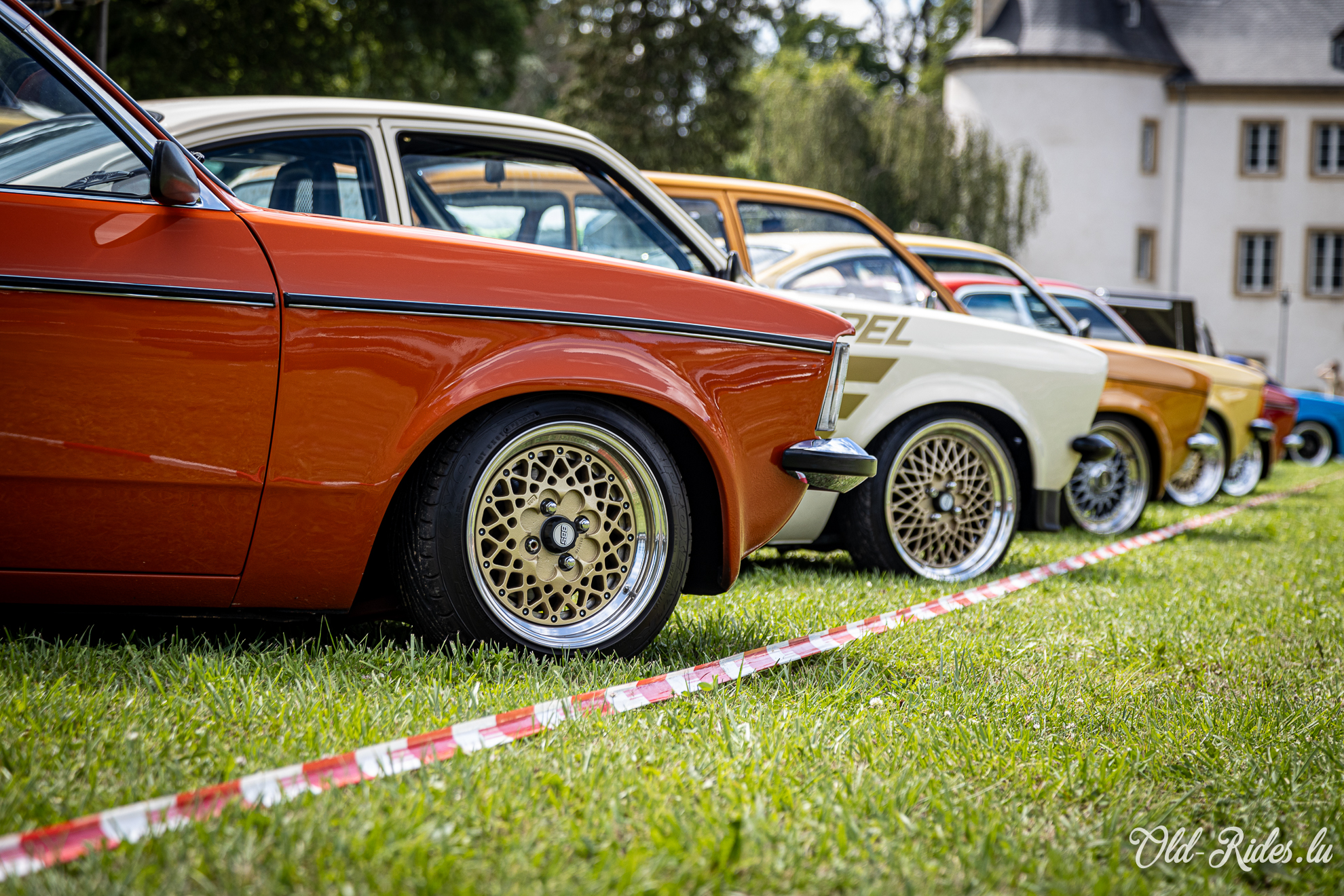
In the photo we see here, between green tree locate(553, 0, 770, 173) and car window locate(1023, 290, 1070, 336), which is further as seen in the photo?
green tree locate(553, 0, 770, 173)

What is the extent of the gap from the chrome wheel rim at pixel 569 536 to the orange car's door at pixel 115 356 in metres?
0.68

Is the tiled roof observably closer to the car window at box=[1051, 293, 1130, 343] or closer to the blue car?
the blue car

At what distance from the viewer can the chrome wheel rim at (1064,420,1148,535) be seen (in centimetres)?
774

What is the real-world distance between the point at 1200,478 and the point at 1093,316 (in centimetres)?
181

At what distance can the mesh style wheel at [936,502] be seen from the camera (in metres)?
5.28

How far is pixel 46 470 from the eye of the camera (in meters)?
2.85

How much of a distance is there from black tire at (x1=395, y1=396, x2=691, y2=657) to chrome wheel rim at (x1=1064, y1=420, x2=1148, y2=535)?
16.1 feet

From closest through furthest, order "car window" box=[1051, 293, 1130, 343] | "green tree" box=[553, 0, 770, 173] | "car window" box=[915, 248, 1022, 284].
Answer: "car window" box=[915, 248, 1022, 284] → "car window" box=[1051, 293, 1130, 343] → "green tree" box=[553, 0, 770, 173]

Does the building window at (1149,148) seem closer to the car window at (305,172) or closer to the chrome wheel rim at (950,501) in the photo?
the chrome wheel rim at (950,501)

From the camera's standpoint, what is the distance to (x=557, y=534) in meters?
3.43

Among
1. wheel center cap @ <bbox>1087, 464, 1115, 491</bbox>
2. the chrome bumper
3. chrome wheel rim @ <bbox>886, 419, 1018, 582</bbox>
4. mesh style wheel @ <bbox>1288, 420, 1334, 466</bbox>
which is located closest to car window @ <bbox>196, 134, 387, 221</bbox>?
the chrome bumper

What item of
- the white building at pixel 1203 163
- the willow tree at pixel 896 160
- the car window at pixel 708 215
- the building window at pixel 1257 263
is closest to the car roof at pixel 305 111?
the car window at pixel 708 215

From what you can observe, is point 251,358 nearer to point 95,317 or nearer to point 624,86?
point 95,317

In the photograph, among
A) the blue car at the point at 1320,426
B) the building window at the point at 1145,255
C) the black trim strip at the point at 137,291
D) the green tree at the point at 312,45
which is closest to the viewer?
A: the black trim strip at the point at 137,291
